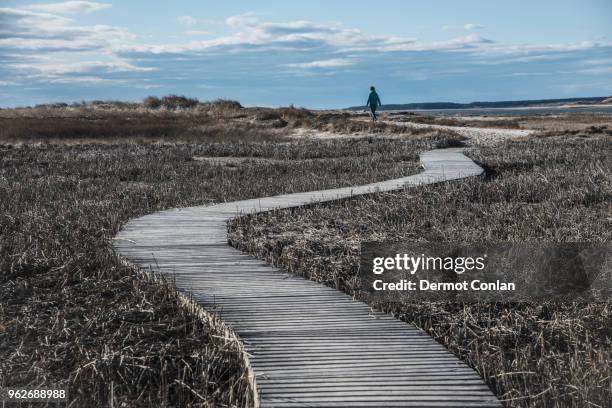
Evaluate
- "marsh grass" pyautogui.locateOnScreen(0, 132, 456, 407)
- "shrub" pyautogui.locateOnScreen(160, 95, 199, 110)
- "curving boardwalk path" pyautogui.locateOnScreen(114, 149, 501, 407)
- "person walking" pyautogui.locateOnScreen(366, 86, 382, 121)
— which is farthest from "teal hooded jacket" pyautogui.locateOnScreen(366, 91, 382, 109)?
"curving boardwalk path" pyautogui.locateOnScreen(114, 149, 501, 407)

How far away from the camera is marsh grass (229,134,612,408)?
4.99 meters

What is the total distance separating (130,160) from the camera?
19.8m

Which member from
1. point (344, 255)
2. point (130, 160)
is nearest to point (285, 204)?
point (344, 255)

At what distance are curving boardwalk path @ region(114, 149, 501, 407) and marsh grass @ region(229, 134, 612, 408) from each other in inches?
15.0

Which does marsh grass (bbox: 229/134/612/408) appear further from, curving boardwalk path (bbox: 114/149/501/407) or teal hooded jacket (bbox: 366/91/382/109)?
teal hooded jacket (bbox: 366/91/382/109)

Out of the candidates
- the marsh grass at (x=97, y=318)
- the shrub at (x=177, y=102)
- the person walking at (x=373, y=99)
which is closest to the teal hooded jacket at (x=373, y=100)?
the person walking at (x=373, y=99)

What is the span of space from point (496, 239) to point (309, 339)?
12.1ft

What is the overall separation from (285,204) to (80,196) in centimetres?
366

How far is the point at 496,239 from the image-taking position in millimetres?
8078

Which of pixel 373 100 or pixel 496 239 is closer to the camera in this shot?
pixel 496 239

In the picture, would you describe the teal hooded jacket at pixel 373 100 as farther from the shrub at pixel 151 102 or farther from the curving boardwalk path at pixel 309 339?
the curving boardwalk path at pixel 309 339

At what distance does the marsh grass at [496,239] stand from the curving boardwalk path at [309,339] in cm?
38

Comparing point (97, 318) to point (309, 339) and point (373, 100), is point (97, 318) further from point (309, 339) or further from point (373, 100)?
point (373, 100)

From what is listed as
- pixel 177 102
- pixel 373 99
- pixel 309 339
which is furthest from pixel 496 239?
pixel 177 102
